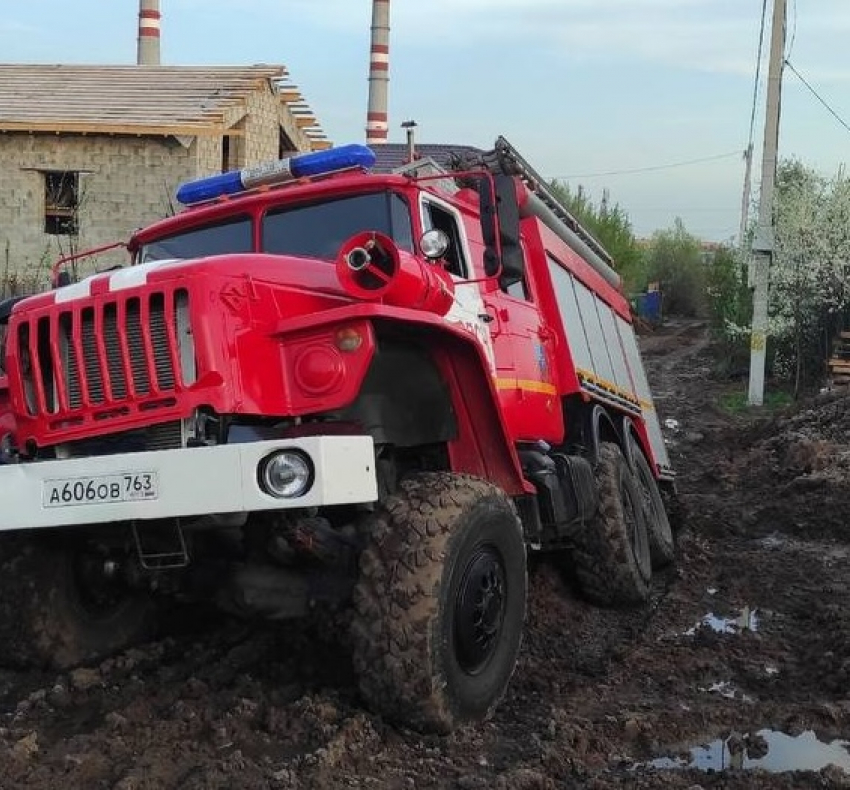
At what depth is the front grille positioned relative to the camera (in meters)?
3.96

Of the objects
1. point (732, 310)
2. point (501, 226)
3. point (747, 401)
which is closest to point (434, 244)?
point (501, 226)

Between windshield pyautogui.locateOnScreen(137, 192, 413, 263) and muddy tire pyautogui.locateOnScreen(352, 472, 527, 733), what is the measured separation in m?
1.34

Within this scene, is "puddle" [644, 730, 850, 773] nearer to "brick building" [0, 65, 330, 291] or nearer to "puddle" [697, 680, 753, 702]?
"puddle" [697, 680, 753, 702]

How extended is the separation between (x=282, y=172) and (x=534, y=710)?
2930mm

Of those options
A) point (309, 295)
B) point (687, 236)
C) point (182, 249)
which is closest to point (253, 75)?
point (182, 249)

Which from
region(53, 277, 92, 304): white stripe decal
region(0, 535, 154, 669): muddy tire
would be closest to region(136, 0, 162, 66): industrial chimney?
region(0, 535, 154, 669): muddy tire

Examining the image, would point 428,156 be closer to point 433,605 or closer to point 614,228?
point 433,605

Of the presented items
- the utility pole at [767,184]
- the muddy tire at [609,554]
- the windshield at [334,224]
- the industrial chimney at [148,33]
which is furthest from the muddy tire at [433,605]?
the industrial chimney at [148,33]

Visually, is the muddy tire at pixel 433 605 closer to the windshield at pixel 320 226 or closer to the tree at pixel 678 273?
the windshield at pixel 320 226

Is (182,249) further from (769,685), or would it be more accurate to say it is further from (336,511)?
(769,685)

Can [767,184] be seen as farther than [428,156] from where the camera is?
Yes

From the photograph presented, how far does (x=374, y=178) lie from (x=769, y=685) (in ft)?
9.63

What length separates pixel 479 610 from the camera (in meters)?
4.32

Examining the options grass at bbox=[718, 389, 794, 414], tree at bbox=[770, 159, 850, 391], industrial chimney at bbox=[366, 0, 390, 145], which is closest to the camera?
grass at bbox=[718, 389, 794, 414]
